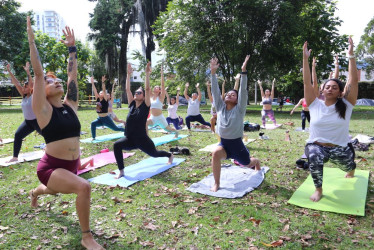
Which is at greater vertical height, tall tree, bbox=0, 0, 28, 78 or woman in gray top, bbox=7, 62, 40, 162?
tall tree, bbox=0, 0, 28, 78

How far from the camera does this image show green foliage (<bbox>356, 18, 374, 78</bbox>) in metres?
41.7

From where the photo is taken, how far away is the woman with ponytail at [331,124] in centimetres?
439

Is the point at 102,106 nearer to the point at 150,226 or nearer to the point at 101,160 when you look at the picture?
the point at 101,160

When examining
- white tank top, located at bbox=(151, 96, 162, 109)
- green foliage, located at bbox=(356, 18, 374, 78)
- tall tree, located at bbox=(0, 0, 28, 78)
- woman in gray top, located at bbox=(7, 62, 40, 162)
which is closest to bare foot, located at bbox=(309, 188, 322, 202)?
woman in gray top, located at bbox=(7, 62, 40, 162)

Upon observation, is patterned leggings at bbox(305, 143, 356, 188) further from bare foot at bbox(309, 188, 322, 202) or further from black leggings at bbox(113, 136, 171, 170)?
black leggings at bbox(113, 136, 171, 170)

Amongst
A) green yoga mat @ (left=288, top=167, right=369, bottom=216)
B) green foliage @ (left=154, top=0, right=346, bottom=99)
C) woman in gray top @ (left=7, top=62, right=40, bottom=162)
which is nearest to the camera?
green yoga mat @ (left=288, top=167, right=369, bottom=216)

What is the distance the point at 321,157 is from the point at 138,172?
12.3 feet

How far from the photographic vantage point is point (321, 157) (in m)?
4.39

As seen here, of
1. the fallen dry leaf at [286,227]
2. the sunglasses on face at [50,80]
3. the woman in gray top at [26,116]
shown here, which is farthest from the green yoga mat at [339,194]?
the woman in gray top at [26,116]

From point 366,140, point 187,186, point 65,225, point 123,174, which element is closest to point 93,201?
point 65,225

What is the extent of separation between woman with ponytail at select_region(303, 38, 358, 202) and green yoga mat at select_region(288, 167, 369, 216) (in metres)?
0.19

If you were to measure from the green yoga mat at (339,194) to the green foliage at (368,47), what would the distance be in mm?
45246

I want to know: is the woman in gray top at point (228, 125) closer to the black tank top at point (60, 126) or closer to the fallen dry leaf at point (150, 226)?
the fallen dry leaf at point (150, 226)

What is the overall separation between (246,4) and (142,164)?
60.9 ft
